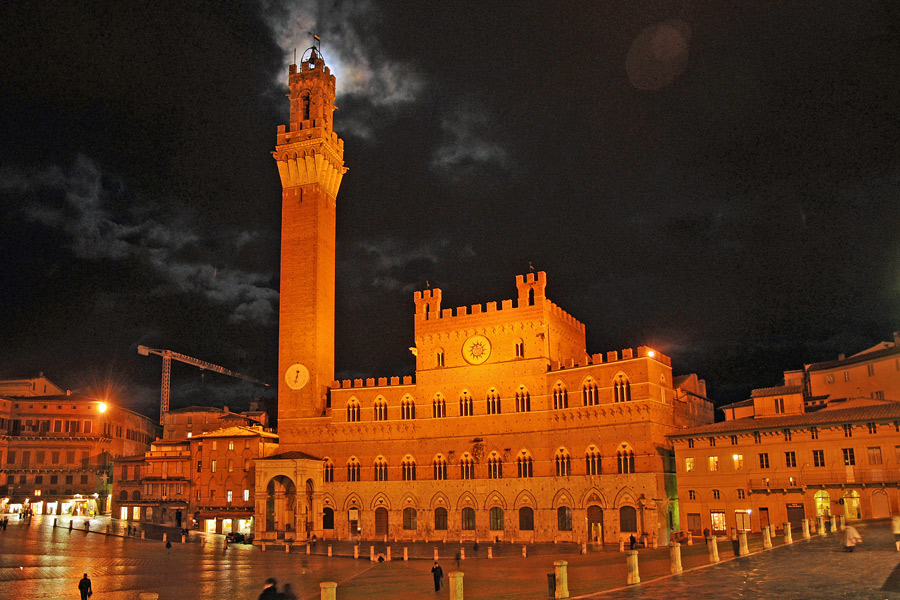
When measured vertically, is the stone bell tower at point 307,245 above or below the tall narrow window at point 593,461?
above

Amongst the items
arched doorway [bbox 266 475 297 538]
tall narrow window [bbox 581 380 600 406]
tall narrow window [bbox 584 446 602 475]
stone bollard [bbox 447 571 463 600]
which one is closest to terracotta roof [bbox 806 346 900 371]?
tall narrow window [bbox 581 380 600 406]

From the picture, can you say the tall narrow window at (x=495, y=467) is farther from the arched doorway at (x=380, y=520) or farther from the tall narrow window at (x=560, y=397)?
the arched doorway at (x=380, y=520)

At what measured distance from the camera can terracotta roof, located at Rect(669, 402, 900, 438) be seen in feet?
140

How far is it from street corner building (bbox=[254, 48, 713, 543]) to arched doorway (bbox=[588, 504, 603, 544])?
125 mm

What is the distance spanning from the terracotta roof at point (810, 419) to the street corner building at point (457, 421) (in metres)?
3.36

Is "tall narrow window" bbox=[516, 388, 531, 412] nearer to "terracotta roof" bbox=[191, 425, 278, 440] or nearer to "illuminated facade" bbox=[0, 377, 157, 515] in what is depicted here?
"terracotta roof" bbox=[191, 425, 278, 440]

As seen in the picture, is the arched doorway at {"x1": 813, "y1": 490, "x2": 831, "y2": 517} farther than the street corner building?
No

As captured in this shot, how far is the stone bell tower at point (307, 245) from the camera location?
203 ft

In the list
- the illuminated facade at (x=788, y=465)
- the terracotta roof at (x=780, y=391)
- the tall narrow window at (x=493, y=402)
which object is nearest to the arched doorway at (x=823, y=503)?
the illuminated facade at (x=788, y=465)

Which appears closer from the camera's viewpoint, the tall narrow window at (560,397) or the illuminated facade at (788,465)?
the illuminated facade at (788,465)

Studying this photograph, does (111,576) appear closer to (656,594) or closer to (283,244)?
(656,594)

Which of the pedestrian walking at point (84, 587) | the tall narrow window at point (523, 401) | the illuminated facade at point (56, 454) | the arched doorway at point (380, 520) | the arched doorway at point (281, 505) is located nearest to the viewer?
the pedestrian walking at point (84, 587)

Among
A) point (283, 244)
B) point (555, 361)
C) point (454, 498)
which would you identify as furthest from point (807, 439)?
point (283, 244)

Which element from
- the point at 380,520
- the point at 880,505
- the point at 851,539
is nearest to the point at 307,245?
the point at 380,520
